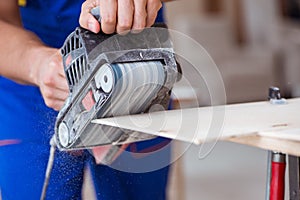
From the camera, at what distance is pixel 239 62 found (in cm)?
478

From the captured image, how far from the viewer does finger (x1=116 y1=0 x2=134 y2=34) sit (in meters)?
0.96

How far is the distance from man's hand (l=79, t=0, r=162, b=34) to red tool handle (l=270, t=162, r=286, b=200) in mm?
284

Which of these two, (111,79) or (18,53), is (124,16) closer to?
(111,79)

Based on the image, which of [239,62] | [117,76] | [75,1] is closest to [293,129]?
[117,76]

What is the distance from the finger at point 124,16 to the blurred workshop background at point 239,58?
89.4 inches

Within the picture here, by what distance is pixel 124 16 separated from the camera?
3.13 ft

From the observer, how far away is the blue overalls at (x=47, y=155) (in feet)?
3.83

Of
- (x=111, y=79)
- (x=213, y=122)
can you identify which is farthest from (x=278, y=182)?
(x=111, y=79)

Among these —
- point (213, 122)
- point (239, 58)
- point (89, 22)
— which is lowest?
point (239, 58)

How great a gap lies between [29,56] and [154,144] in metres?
0.31

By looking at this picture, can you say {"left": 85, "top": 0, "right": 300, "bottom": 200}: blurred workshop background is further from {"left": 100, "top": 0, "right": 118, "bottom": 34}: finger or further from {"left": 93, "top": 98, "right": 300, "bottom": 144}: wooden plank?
{"left": 100, "top": 0, "right": 118, "bottom": 34}: finger

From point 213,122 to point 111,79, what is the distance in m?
0.15

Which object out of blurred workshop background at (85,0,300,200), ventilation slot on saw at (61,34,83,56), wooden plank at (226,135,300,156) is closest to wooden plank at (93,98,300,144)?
wooden plank at (226,135,300,156)

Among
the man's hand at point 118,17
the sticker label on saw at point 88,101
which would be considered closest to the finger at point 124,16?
the man's hand at point 118,17
